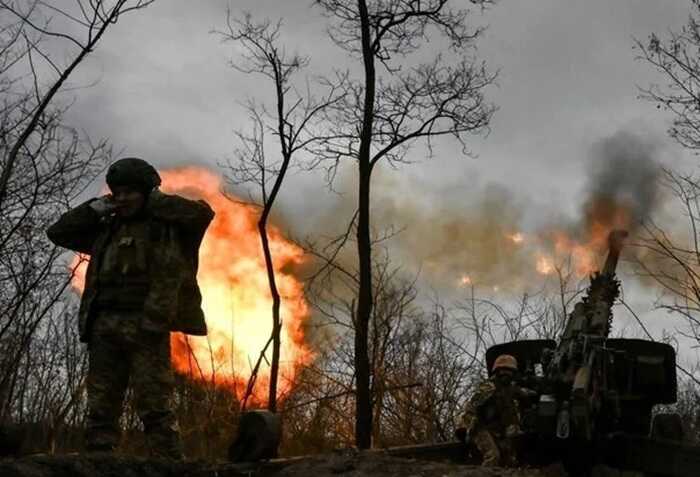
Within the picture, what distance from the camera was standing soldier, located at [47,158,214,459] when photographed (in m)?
6.53

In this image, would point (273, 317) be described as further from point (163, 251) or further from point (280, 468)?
point (280, 468)

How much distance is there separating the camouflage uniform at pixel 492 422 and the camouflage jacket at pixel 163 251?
9.41ft

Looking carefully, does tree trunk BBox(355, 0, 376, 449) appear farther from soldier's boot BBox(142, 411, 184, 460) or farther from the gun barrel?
soldier's boot BBox(142, 411, 184, 460)

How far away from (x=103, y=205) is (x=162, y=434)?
159 centimetres

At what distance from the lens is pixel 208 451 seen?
13.3m

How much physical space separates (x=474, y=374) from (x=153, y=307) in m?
15.6

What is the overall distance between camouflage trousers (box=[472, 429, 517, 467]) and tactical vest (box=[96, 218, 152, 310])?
3430 millimetres

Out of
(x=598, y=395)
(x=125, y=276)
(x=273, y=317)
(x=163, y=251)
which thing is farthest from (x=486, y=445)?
(x=273, y=317)

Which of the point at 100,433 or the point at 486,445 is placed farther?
the point at 486,445

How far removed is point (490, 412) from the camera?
344 inches

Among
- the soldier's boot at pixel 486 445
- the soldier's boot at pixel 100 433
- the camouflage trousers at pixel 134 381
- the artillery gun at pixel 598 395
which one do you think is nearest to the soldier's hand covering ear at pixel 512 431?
the soldier's boot at pixel 486 445

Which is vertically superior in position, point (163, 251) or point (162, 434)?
point (163, 251)

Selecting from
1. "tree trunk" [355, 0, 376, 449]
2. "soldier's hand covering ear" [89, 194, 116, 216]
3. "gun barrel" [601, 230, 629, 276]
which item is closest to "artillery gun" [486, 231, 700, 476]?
"gun barrel" [601, 230, 629, 276]

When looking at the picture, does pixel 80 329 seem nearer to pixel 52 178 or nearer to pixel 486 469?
pixel 486 469
